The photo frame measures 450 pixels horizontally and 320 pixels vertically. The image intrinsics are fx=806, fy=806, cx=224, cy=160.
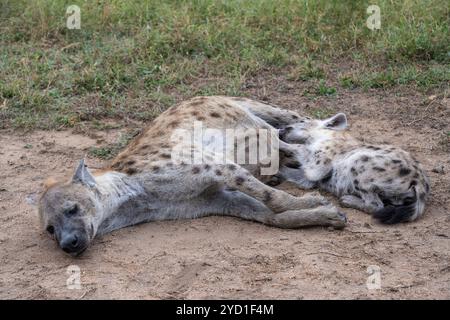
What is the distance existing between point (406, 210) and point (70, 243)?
5.57 feet

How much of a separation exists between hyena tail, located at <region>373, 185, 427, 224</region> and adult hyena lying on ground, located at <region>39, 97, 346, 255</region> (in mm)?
228

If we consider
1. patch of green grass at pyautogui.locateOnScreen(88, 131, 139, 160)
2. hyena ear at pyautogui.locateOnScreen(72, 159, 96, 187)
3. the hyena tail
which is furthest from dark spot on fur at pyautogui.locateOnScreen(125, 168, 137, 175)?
the hyena tail

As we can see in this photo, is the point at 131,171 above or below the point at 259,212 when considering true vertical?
above

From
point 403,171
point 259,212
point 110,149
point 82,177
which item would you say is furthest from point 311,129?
point 82,177

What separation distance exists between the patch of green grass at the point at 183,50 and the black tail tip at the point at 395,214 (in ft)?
6.15

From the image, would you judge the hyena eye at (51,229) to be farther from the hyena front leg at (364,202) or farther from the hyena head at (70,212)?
the hyena front leg at (364,202)

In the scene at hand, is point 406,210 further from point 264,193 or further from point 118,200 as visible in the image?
point 118,200

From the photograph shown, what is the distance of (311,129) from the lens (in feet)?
16.2

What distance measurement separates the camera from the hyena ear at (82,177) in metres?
4.10

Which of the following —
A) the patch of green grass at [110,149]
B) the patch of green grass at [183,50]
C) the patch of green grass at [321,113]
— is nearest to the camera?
the patch of green grass at [110,149]

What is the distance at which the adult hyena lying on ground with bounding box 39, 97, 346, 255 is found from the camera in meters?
3.99

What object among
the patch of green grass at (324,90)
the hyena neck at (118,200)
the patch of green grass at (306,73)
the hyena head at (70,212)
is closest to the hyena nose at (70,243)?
the hyena head at (70,212)

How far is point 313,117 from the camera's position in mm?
5531

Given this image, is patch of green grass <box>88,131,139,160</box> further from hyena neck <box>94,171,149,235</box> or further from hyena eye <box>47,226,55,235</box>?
hyena eye <box>47,226,55,235</box>
